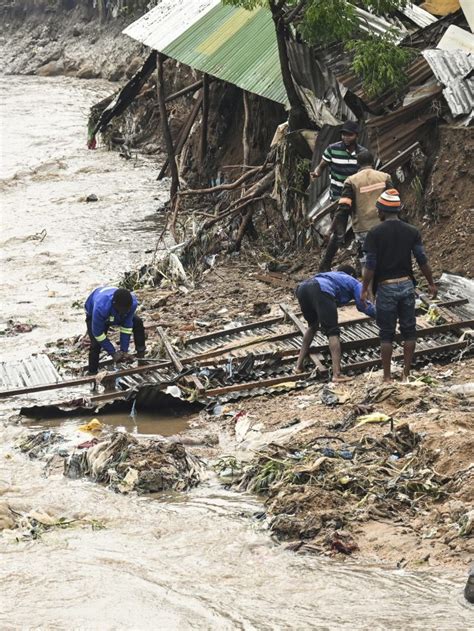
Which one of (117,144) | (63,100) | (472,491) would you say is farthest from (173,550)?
(63,100)

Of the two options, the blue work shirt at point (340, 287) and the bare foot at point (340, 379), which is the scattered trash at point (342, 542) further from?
the blue work shirt at point (340, 287)

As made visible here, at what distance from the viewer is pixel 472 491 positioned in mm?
6688

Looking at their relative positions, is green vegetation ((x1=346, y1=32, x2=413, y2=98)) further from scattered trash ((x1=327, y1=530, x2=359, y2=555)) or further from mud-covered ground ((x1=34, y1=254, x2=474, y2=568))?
scattered trash ((x1=327, y1=530, x2=359, y2=555))

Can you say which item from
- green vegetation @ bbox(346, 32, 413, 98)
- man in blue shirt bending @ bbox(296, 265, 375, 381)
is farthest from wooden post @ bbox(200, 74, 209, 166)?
man in blue shirt bending @ bbox(296, 265, 375, 381)

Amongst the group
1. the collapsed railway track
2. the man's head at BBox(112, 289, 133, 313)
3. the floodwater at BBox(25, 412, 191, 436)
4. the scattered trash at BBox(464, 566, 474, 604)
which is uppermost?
the man's head at BBox(112, 289, 133, 313)

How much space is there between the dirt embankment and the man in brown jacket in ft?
90.7

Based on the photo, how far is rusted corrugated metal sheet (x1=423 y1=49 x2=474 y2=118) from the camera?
40.4 ft

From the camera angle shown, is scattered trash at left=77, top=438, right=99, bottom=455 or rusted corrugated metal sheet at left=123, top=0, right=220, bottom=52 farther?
rusted corrugated metal sheet at left=123, top=0, right=220, bottom=52

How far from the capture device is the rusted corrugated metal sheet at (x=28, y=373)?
10578mm

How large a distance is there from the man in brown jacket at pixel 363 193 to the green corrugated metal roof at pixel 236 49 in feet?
14.3

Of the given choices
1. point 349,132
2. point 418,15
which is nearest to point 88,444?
point 349,132

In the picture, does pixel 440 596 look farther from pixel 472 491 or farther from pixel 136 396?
pixel 136 396

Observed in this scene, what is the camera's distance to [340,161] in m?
11.8

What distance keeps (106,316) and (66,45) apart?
3605 centimetres
